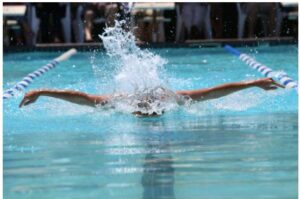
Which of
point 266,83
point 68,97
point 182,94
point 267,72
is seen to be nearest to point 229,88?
point 266,83

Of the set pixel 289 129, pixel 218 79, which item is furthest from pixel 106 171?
pixel 218 79

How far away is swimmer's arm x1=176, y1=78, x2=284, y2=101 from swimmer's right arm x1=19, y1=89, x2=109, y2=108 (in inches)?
20.5

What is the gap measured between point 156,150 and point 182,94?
→ 602 mm

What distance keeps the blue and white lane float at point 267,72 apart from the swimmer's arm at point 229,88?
196 cm

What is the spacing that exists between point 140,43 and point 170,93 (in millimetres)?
6693

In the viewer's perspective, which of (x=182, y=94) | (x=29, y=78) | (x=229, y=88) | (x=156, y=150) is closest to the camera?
(x=156, y=150)

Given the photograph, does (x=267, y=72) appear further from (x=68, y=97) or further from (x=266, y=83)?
(x=68, y=97)

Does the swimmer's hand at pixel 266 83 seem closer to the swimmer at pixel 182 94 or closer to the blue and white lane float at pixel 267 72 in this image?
the swimmer at pixel 182 94

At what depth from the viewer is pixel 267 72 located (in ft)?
26.7

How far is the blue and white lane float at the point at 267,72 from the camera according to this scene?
701 cm

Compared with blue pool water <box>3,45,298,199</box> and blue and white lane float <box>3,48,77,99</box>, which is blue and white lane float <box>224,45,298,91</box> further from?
blue and white lane float <box>3,48,77,99</box>

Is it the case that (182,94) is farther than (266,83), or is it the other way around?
(182,94)

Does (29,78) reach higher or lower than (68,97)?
higher

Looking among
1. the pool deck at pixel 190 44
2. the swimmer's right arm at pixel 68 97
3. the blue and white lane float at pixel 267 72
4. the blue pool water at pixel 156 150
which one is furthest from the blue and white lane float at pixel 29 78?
the blue and white lane float at pixel 267 72
